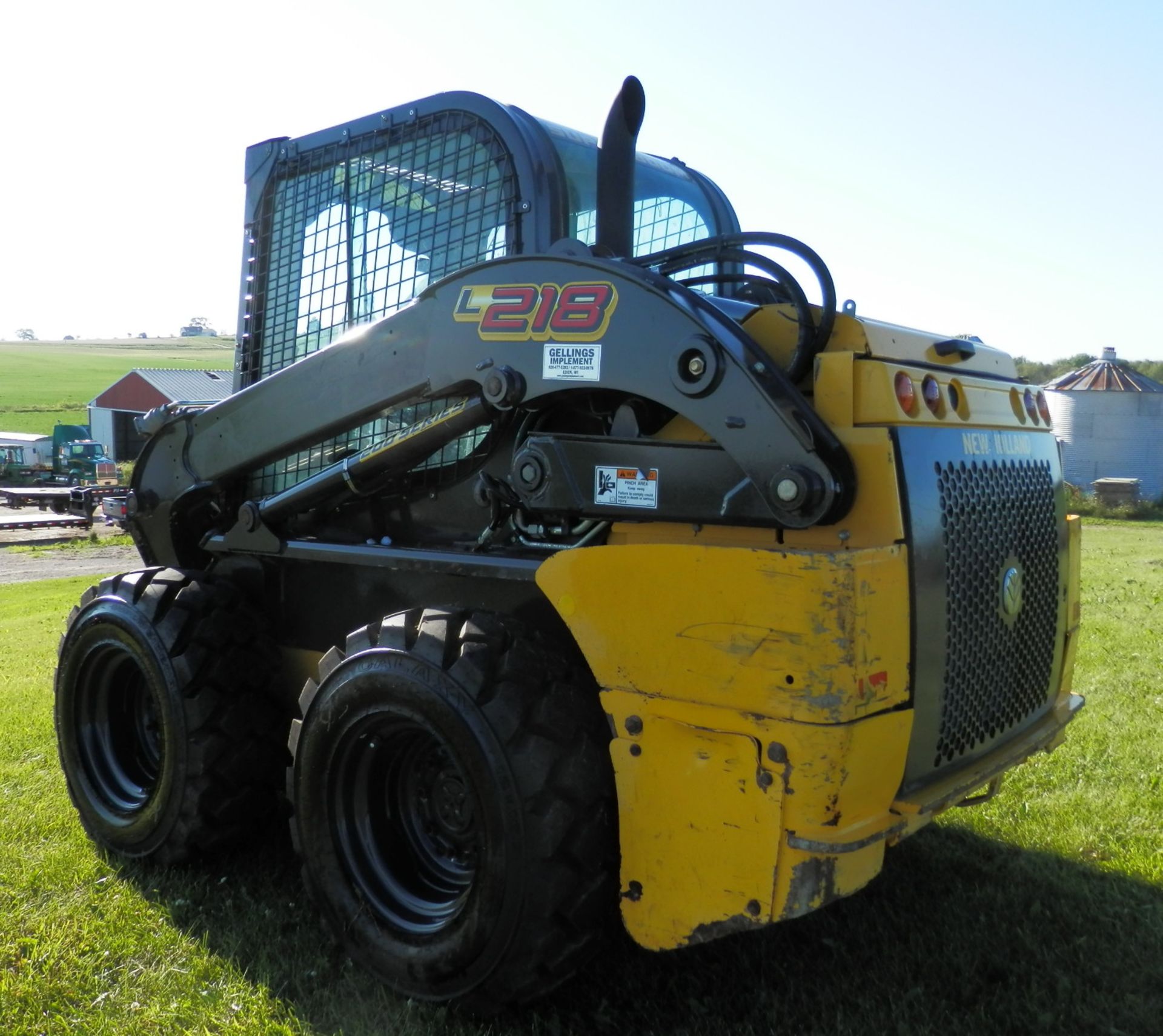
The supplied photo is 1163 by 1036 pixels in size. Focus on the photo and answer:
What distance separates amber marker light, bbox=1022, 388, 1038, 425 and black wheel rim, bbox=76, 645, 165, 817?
3416 mm

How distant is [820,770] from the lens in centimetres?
262

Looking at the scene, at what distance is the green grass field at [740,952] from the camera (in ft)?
10.3

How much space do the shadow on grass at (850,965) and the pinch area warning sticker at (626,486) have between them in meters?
1.41

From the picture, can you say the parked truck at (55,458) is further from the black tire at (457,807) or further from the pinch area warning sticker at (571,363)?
the pinch area warning sticker at (571,363)

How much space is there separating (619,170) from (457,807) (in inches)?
78.2

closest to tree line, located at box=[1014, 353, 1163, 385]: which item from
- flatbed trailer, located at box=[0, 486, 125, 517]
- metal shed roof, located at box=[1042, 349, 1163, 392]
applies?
metal shed roof, located at box=[1042, 349, 1163, 392]

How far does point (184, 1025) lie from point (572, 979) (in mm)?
1116

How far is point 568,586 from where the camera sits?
3.01 m

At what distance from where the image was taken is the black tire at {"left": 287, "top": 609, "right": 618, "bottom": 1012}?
293 cm

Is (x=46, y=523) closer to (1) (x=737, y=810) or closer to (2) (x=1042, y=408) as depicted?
(2) (x=1042, y=408)

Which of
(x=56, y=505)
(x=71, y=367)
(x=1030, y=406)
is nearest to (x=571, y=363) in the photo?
(x=1030, y=406)

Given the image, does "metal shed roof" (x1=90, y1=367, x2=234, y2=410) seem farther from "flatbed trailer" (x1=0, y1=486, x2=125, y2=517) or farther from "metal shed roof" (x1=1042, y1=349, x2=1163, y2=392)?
"metal shed roof" (x1=1042, y1=349, x2=1163, y2=392)

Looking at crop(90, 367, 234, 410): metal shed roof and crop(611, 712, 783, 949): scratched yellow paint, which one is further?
crop(90, 367, 234, 410): metal shed roof

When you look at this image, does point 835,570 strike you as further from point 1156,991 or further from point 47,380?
point 47,380
